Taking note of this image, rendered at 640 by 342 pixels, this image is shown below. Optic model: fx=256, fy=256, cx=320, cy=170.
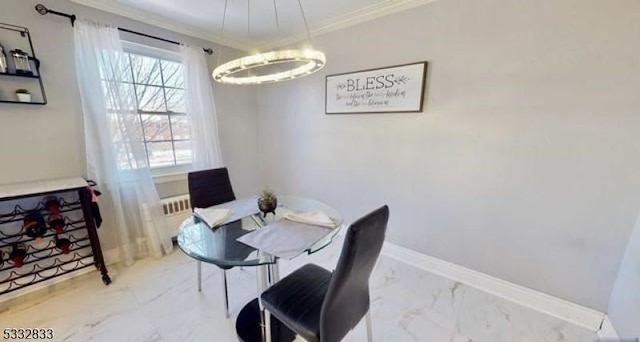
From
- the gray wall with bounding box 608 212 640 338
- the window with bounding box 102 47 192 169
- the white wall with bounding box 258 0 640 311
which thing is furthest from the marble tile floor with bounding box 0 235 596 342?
the window with bounding box 102 47 192 169

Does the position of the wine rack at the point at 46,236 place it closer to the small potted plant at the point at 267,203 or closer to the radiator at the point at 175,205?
the radiator at the point at 175,205

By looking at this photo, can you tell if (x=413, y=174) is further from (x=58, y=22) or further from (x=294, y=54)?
(x=58, y=22)

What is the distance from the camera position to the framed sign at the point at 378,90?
2092 mm

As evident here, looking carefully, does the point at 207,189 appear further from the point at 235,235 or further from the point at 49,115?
the point at 49,115

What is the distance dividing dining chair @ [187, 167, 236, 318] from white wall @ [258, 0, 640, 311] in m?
1.27

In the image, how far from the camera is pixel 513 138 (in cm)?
174

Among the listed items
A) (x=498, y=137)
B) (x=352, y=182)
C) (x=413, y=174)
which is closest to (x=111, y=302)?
(x=352, y=182)

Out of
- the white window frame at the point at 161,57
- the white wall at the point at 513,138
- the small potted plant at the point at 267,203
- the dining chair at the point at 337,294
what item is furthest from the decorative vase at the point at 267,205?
the white window frame at the point at 161,57

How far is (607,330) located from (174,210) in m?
3.42

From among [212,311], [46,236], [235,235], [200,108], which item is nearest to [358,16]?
[200,108]

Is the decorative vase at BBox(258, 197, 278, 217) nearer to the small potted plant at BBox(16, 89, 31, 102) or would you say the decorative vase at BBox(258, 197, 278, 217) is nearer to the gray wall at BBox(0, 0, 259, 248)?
the gray wall at BBox(0, 0, 259, 248)

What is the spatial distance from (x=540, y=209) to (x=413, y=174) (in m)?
0.88

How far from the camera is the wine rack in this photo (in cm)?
178

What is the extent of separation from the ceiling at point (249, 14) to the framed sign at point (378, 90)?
487mm
